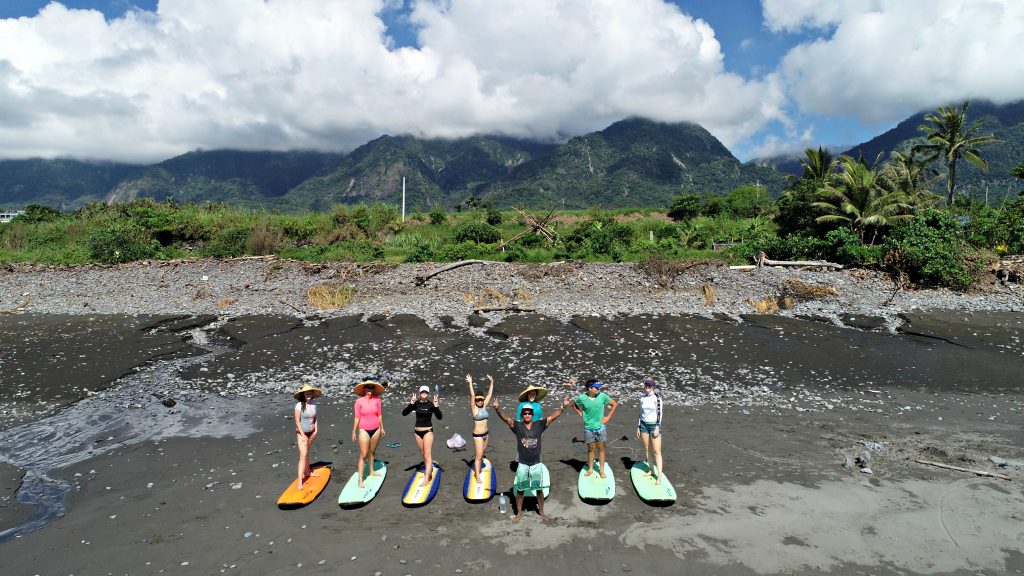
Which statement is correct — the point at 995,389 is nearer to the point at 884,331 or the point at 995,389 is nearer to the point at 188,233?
the point at 884,331

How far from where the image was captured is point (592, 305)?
20.9m

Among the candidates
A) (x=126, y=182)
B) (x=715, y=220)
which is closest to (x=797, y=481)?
(x=715, y=220)

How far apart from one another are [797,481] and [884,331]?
1300 centimetres

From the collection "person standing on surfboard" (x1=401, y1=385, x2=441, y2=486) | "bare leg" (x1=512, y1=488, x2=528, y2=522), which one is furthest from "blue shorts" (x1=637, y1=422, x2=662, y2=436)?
"person standing on surfboard" (x1=401, y1=385, x2=441, y2=486)

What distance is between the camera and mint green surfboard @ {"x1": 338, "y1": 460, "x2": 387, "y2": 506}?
6691 millimetres

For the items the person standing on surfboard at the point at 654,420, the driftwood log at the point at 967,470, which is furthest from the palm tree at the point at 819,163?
the person standing on surfboard at the point at 654,420

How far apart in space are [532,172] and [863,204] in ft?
343

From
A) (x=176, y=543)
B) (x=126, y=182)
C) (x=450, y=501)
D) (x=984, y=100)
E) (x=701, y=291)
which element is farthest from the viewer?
(x=126, y=182)

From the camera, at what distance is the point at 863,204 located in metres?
25.9

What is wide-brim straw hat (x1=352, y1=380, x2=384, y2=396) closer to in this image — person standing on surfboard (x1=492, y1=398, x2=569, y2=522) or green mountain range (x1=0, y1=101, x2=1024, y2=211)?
person standing on surfboard (x1=492, y1=398, x2=569, y2=522)

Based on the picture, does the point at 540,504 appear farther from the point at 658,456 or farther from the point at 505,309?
the point at 505,309

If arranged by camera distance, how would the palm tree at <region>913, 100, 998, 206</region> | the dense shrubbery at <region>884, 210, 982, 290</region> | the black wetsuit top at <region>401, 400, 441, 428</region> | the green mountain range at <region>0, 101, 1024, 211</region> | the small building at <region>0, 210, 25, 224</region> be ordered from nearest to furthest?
the black wetsuit top at <region>401, 400, 441, 428</region> → the dense shrubbery at <region>884, 210, 982, 290</region> → the palm tree at <region>913, 100, 998, 206</region> → the small building at <region>0, 210, 25, 224</region> → the green mountain range at <region>0, 101, 1024, 211</region>

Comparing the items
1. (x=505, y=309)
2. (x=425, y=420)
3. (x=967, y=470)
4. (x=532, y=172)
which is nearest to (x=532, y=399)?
(x=425, y=420)

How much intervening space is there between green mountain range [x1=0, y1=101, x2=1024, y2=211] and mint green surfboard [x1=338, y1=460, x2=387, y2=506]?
251ft
